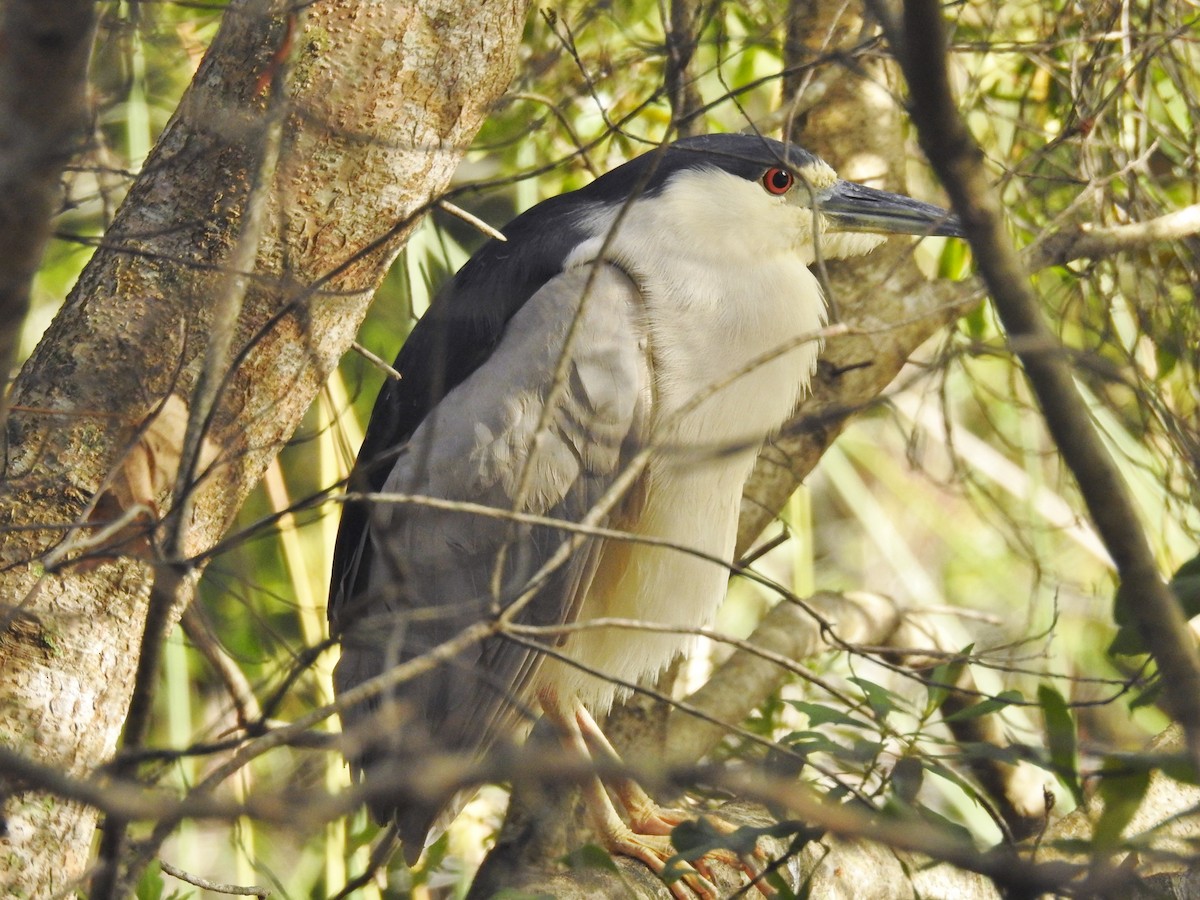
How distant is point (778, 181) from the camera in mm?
2635

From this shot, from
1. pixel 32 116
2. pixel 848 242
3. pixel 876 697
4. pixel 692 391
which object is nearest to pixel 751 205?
pixel 848 242

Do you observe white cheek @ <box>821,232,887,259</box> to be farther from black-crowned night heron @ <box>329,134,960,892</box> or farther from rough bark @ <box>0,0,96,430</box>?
rough bark @ <box>0,0,96,430</box>

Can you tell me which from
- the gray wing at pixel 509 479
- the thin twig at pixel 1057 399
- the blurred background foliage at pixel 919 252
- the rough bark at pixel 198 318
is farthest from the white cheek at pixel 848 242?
the thin twig at pixel 1057 399

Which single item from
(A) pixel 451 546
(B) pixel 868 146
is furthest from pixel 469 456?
(B) pixel 868 146

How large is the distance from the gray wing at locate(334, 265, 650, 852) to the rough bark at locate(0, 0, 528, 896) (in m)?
0.34

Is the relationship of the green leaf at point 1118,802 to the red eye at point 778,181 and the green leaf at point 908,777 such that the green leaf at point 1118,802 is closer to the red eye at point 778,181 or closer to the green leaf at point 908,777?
the green leaf at point 908,777

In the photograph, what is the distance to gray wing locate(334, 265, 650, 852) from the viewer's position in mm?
2334

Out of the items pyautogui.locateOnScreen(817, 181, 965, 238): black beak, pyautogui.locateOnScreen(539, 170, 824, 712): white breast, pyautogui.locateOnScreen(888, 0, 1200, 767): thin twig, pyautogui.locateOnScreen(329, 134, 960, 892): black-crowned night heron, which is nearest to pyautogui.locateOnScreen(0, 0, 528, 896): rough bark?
pyautogui.locateOnScreen(329, 134, 960, 892): black-crowned night heron

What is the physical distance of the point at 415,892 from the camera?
332cm

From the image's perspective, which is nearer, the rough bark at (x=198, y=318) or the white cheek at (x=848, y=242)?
the rough bark at (x=198, y=318)

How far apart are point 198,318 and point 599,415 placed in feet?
2.50

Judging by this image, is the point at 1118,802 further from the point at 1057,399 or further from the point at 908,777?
the point at 1057,399

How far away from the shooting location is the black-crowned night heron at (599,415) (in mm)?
2350

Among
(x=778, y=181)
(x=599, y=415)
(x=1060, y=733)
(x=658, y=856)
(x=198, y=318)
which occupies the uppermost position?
(x=778, y=181)
